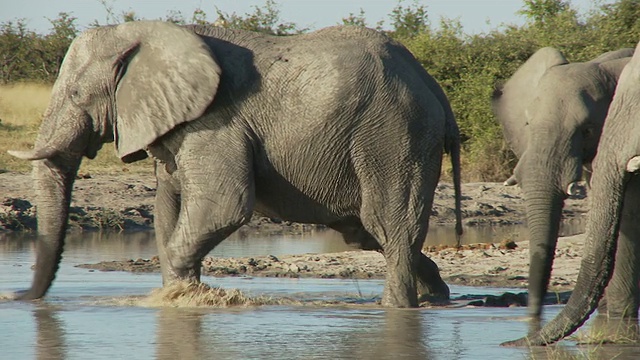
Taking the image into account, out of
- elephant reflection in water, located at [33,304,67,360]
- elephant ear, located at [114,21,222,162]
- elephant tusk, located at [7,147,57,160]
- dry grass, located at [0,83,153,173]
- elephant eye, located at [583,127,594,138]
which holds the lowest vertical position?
elephant reflection in water, located at [33,304,67,360]

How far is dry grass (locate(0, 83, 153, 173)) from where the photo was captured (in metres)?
16.8

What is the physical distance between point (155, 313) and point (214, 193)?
854mm

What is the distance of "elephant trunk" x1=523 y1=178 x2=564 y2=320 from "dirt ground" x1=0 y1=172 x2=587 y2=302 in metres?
2.06

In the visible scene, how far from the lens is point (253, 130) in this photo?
27.2ft

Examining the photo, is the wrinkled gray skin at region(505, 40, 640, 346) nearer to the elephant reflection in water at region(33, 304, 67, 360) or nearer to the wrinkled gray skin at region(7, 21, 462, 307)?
the elephant reflection in water at region(33, 304, 67, 360)

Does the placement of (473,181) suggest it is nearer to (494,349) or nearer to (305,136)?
(305,136)

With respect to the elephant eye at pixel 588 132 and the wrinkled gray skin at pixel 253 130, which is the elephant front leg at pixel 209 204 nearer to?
the wrinkled gray skin at pixel 253 130

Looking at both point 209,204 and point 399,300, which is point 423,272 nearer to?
point 399,300

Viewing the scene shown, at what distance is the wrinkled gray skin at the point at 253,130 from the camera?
820 cm

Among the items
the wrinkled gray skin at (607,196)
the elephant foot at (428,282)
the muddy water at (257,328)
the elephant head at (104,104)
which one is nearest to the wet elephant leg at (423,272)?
the elephant foot at (428,282)

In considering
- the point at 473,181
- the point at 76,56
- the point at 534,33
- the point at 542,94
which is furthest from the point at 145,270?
the point at 534,33

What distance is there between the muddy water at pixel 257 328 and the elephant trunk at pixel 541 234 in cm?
19

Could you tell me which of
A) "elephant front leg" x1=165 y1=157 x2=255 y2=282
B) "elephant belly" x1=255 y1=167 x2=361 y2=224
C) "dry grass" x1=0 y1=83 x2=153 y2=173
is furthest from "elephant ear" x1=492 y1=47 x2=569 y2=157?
"dry grass" x1=0 y1=83 x2=153 y2=173

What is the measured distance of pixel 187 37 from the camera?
837 centimetres
